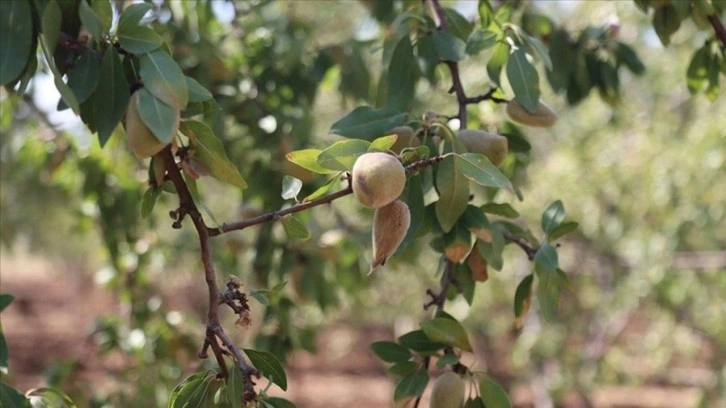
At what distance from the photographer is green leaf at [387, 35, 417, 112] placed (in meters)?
1.46

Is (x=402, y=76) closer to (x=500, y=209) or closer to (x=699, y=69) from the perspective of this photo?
(x=500, y=209)

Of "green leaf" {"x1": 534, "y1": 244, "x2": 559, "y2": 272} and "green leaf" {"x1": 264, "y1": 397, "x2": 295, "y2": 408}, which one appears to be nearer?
"green leaf" {"x1": 264, "y1": 397, "x2": 295, "y2": 408}

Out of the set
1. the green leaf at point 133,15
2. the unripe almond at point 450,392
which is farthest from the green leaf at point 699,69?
the green leaf at point 133,15

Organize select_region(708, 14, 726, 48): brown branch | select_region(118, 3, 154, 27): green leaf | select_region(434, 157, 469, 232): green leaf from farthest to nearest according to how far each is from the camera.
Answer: select_region(708, 14, 726, 48): brown branch, select_region(434, 157, 469, 232): green leaf, select_region(118, 3, 154, 27): green leaf

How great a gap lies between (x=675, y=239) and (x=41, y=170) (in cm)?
246

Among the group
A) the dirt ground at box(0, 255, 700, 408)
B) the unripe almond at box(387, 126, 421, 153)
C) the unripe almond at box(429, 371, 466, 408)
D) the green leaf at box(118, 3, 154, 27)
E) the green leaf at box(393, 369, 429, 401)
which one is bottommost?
the dirt ground at box(0, 255, 700, 408)

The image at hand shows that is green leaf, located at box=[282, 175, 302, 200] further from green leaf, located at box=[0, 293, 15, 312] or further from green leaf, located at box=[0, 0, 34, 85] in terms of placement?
green leaf, located at box=[0, 293, 15, 312]

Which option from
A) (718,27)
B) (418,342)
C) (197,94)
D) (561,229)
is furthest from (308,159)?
(718,27)

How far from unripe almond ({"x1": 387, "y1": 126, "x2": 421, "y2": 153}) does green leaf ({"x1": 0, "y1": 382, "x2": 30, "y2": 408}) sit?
22.1 inches

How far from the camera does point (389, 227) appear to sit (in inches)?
41.5

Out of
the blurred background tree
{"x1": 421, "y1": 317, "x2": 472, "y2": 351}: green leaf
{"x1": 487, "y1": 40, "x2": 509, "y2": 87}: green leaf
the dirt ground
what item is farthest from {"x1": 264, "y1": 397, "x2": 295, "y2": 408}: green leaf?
the dirt ground

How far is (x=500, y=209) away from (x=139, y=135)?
555mm

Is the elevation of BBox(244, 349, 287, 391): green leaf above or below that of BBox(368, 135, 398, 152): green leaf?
below

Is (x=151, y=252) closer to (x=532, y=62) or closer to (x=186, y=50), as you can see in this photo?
(x=186, y=50)
